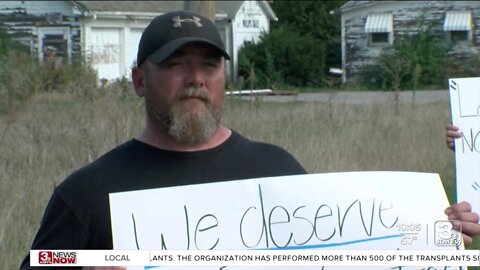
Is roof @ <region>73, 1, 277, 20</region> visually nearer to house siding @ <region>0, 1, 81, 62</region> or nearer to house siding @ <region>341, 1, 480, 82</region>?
house siding @ <region>0, 1, 81, 62</region>

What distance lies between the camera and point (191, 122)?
283 cm

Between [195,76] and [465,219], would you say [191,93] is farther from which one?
[465,219]

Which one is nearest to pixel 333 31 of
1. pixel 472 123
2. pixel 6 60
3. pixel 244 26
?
pixel 244 26

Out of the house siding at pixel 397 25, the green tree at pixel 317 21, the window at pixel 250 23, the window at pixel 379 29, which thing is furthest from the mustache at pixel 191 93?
the green tree at pixel 317 21

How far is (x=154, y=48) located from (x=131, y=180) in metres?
0.43

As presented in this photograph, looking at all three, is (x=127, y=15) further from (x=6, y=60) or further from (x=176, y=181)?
(x=176, y=181)

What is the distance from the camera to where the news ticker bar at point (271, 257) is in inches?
103

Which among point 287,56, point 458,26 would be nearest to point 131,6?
point 287,56

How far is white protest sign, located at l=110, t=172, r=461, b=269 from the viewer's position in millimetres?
2713

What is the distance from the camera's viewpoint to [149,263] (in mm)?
2625

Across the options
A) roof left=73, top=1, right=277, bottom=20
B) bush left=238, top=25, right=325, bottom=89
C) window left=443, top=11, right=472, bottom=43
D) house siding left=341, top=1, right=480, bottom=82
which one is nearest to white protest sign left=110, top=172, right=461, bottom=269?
roof left=73, top=1, right=277, bottom=20

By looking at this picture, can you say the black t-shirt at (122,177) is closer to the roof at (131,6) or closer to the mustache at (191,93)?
the mustache at (191,93)

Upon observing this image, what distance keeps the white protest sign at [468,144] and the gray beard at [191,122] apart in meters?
1.21

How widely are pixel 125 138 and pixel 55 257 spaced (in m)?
5.85
